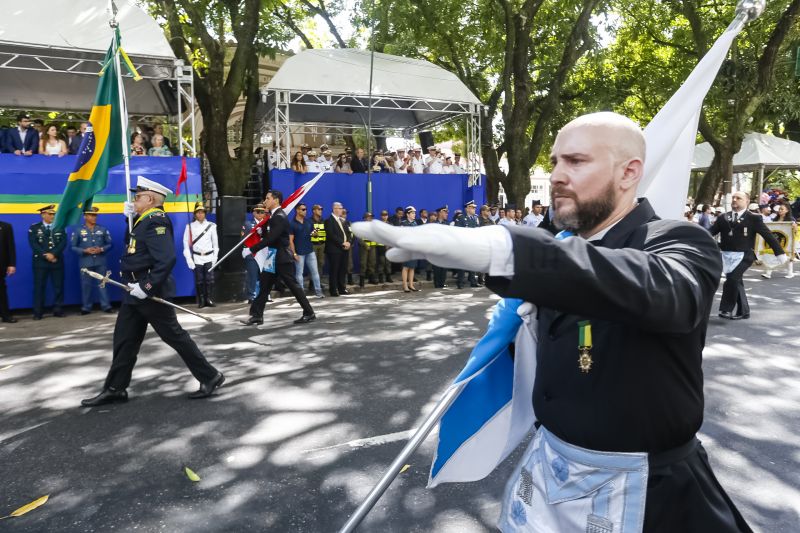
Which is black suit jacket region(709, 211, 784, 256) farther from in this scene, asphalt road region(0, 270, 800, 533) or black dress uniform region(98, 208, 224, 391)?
black dress uniform region(98, 208, 224, 391)

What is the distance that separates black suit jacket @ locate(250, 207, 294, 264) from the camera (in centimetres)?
921

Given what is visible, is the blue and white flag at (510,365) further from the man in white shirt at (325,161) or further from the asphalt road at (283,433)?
the man in white shirt at (325,161)

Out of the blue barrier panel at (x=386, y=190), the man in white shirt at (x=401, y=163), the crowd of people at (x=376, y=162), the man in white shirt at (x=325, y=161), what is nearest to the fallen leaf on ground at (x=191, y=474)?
the blue barrier panel at (x=386, y=190)

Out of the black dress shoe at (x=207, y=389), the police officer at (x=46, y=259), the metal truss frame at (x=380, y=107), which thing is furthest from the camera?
the metal truss frame at (x=380, y=107)

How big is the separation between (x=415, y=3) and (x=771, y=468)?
674 inches

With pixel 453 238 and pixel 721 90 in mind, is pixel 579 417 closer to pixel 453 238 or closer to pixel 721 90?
pixel 453 238

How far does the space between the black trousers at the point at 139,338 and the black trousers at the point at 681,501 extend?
480 centimetres

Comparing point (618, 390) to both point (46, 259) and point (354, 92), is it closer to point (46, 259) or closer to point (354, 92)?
point (46, 259)

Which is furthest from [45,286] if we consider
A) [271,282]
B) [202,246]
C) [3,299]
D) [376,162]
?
[376,162]

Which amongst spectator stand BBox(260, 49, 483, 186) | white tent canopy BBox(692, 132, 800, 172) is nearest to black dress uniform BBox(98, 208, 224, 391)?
spectator stand BBox(260, 49, 483, 186)

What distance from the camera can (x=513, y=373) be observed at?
6.88 ft

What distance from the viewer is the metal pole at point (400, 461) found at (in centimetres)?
183

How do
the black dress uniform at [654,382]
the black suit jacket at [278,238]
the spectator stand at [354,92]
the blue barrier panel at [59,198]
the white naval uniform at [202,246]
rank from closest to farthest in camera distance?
the black dress uniform at [654,382], the black suit jacket at [278,238], the blue barrier panel at [59,198], the white naval uniform at [202,246], the spectator stand at [354,92]

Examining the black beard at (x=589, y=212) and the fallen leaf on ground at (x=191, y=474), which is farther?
the fallen leaf on ground at (x=191, y=474)
